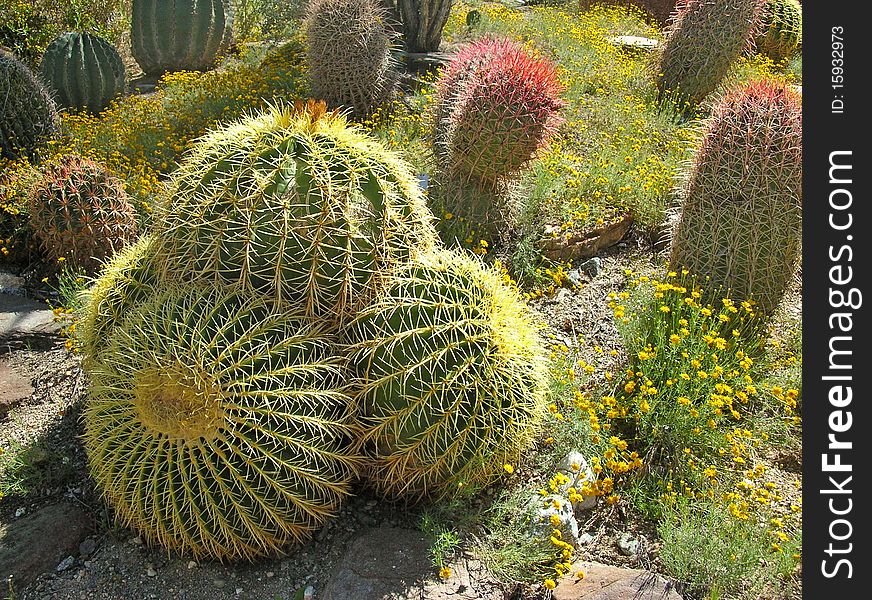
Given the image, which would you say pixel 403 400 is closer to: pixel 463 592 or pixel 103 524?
pixel 463 592

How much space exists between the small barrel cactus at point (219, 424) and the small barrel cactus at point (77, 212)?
5.91 feet

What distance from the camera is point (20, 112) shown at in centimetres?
581

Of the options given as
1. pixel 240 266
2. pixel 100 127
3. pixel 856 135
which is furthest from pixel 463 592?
pixel 100 127

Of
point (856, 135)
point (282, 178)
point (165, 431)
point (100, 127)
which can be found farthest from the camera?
point (100, 127)

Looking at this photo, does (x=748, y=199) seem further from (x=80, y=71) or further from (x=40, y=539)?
(x=80, y=71)

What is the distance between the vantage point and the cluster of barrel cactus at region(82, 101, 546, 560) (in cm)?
255

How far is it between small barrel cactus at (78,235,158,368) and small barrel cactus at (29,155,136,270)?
1229mm

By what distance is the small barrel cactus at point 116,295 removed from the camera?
3.04 m

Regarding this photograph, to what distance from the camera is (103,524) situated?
2.96 metres

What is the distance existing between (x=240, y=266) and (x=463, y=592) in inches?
56.6

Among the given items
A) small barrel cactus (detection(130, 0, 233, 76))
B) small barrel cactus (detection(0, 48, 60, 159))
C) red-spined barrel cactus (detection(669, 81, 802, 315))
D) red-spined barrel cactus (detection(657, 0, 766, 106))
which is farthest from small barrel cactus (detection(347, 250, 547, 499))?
small barrel cactus (detection(130, 0, 233, 76))

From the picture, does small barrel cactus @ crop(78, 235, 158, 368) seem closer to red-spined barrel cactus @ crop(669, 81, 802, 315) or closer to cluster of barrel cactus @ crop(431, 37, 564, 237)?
cluster of barrel cactus @ crop(431, 37, 564, 237)

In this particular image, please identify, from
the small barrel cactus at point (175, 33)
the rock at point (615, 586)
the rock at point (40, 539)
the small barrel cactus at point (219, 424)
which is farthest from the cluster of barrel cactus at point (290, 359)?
the small barrel cactus at point (175, 33)

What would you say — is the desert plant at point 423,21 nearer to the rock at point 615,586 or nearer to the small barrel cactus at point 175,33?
the small barrel cactus at point 175,33
